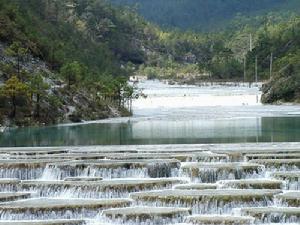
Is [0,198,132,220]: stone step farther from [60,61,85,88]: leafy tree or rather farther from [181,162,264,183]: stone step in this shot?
[60,61,85,88]: leafy tree

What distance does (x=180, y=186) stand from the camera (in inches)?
1336

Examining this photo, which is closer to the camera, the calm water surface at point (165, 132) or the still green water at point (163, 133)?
the still green water at point (163, 133)

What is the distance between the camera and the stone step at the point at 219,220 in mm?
27964

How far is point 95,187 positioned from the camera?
110 ft

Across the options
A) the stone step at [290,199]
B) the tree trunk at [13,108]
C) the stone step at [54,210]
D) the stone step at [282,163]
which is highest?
the tree trunk at [13,108]

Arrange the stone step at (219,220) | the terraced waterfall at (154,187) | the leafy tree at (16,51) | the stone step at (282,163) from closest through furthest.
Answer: the stone step at (219,220)
the terraced waterfall at (154,187)
the stone step at (282,163)
the leafy tree at (16,51)

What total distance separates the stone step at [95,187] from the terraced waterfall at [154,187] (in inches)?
1.5

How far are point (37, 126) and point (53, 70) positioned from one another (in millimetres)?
19955

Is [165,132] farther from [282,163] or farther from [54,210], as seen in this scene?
[54,210]

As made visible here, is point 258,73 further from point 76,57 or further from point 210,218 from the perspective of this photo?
point 210,218

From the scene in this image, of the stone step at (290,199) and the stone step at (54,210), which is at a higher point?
the stone step at (290,199)

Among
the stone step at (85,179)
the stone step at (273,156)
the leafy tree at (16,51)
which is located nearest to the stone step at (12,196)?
the stone step at (85,179)

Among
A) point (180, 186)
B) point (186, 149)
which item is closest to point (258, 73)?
point (186, 149)

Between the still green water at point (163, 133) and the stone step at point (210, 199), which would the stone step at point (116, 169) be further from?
the still green water at point (163, 133)
